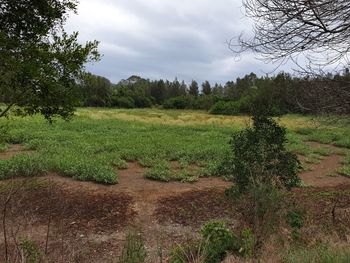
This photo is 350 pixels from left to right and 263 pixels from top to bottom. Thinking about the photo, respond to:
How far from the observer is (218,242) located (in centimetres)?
549

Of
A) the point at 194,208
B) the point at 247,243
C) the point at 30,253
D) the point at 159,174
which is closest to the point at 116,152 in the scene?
the point at 159,174

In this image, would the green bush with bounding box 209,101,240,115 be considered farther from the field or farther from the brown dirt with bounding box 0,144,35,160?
the brown dirt with bounding box 0,144,35,160

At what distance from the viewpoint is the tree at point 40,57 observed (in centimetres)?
470

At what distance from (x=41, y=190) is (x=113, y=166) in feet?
10.5

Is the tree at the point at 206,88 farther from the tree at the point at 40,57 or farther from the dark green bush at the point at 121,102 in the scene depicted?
the tree at the point at 40,57

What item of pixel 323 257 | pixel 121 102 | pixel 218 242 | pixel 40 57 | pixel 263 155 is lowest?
pixel 121 102

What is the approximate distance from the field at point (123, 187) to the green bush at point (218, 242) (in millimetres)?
632

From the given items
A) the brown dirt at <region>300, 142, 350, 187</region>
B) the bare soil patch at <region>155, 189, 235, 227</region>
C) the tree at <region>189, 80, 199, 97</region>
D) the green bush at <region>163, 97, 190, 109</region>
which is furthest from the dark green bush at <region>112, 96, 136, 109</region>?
the bare soil patch at <region>155, 189, 235, 227</region>

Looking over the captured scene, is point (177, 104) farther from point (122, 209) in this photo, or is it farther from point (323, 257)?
point (323, 257)

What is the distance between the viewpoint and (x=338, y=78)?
582 centimetres

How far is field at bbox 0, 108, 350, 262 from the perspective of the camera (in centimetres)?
734

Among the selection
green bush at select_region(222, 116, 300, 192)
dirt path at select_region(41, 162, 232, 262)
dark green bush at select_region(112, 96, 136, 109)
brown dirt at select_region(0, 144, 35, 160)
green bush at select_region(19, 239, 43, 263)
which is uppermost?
green bush at select_region(222, 116, 300, 192)

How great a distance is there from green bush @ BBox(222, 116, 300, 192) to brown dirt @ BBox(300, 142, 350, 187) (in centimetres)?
458

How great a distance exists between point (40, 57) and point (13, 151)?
10.2 metres
